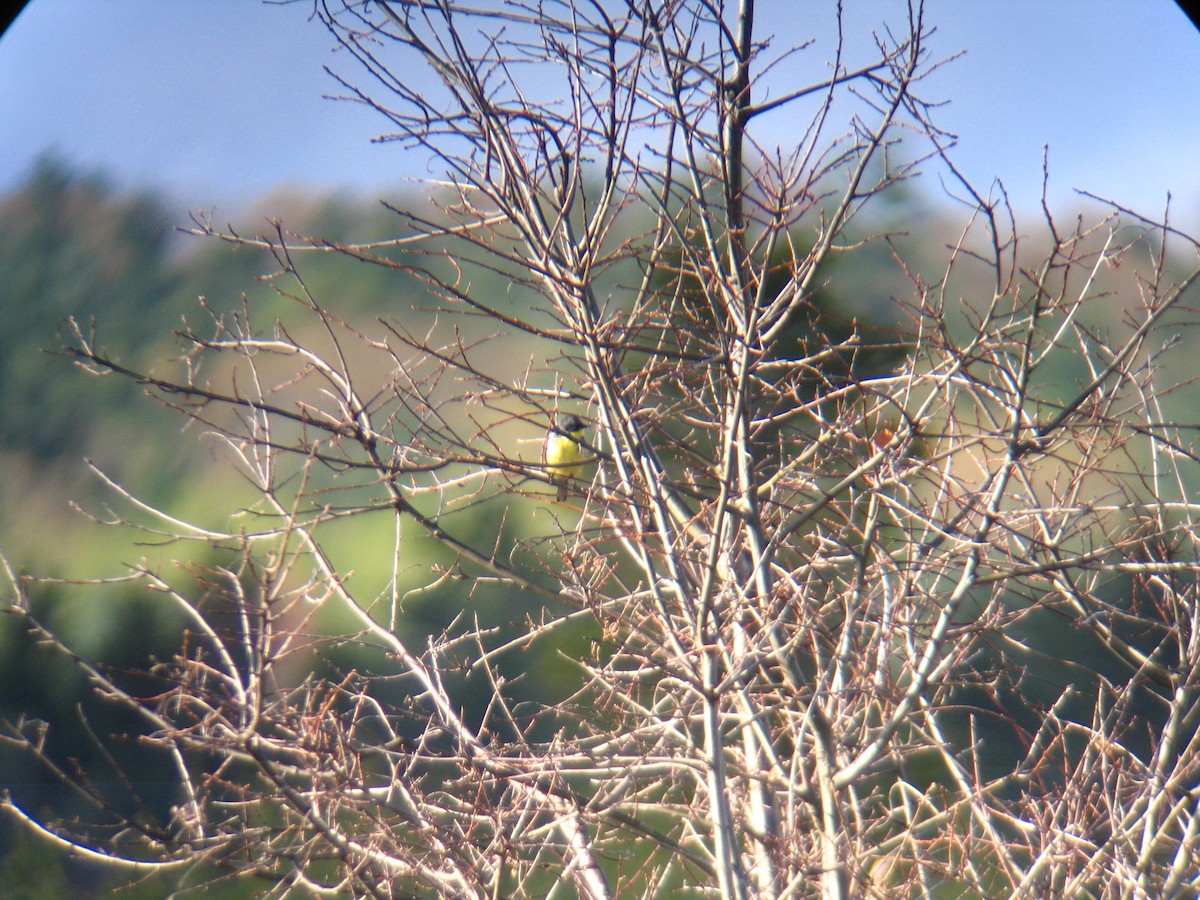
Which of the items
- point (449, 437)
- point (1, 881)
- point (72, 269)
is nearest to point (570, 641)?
point (449, 437)

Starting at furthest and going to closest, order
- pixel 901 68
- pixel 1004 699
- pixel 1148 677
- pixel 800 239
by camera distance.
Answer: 1. pixel 1004 699
2. pixel 800 239
3. pixel 1148 677
4. pixel 901 68

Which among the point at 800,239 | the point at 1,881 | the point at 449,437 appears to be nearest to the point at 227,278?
the point at 800,239

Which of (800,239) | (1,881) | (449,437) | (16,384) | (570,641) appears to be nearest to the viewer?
(449,437)

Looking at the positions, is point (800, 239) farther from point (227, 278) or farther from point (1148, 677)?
point (227, 278)

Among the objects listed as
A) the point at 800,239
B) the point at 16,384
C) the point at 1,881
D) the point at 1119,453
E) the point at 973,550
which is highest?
the point at 800,239

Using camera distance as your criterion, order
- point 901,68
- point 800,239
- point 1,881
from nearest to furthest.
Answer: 1. point 901,68
2. point 800,239
3. point 1,881

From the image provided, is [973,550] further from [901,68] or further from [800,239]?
[800,239]

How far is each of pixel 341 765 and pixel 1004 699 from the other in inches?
260

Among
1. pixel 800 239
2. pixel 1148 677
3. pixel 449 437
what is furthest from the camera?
pixel 800 239

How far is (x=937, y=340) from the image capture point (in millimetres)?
2115

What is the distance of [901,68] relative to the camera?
203 centimetres

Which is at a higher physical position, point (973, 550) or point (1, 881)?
point (973, 550)

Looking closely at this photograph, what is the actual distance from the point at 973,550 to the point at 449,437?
1.17 m

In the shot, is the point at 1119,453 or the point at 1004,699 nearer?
the point at 1119,453
